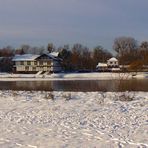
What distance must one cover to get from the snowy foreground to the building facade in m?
88.8

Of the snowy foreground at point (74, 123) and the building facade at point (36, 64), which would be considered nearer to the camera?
the snowy foreground at point (74, 123)

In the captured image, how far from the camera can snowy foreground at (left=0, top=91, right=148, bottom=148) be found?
22.5ft

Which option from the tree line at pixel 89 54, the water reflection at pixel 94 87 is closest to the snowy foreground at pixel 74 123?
the water reflection at pixel 94 87

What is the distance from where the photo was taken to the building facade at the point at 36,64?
10212 centimetres

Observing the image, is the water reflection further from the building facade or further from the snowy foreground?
the building facade

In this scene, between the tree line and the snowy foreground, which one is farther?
the tree line

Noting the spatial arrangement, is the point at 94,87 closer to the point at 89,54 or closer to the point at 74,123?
the point at 74,123

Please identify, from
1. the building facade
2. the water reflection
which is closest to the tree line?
the building facade

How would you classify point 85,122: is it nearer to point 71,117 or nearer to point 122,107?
point 71,117

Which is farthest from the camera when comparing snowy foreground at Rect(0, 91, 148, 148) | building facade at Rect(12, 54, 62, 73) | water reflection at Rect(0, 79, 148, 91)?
building facade at Rect(12, 54, 62, 73)

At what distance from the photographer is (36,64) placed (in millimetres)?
103812

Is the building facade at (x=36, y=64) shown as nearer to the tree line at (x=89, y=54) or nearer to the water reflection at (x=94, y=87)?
the tree line at (x=89, y=54)

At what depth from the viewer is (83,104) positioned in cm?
1217

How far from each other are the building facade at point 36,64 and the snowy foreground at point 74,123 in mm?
88799
